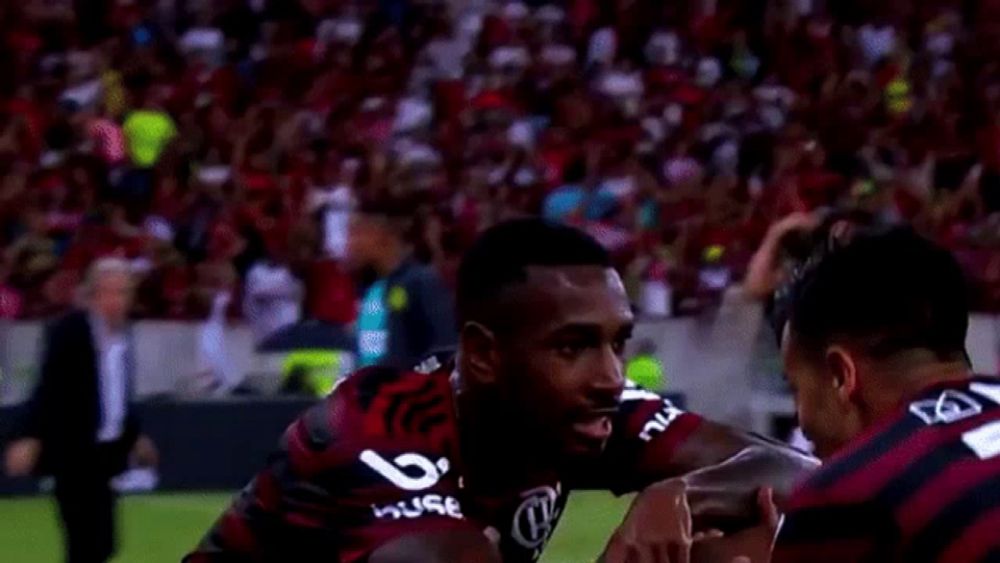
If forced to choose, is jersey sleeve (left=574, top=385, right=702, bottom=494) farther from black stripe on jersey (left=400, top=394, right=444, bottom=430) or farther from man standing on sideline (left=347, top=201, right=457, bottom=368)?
man standing on sideline (left=347, top=201, right=457, bottom=368)

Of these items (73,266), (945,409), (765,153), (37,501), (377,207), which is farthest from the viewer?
(765,153)

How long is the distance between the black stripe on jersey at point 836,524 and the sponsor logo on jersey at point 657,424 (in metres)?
1.63

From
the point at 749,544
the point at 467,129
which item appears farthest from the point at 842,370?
the point at 467,129

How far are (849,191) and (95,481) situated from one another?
957 centimetres

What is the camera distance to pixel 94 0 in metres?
20.8

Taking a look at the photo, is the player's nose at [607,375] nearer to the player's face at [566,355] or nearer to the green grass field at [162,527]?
the player's face at [566,355]

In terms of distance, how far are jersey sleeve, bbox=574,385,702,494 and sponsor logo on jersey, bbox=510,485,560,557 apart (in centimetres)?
19

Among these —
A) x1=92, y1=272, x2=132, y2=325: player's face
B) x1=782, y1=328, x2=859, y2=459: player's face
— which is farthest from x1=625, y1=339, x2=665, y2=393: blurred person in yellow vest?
x1=782, y1=328, x2=859, y2=459: player's face

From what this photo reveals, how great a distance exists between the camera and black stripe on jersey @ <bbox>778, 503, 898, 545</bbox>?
2.95 m

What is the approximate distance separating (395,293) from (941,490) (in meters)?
5.96

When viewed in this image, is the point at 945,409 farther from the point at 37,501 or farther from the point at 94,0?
the point at 94,0

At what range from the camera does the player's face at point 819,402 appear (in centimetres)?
321

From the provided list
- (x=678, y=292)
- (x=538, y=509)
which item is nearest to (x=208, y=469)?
(x=678, y=292)

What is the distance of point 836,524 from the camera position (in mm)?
2965
